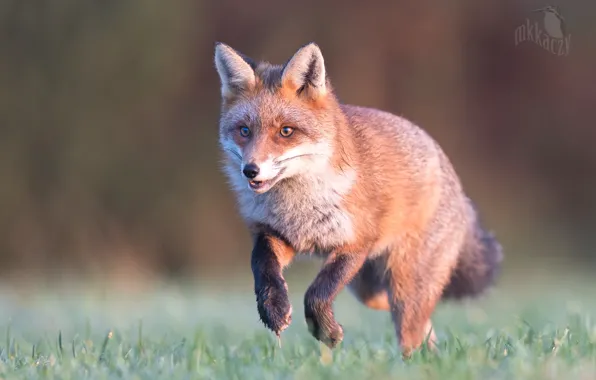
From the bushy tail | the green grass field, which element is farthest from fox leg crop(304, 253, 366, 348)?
the bushy tail

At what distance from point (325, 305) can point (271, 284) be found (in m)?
0.31

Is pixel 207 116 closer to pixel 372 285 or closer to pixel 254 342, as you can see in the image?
pixel 372 285

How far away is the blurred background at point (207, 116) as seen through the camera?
12.0 m

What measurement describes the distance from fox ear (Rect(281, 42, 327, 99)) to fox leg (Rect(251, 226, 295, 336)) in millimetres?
840

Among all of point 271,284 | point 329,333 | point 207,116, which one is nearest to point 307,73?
point 271,284

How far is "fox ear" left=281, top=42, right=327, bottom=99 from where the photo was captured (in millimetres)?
5145

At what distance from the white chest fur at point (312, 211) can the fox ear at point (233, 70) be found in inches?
24.2

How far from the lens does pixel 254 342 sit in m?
5.45

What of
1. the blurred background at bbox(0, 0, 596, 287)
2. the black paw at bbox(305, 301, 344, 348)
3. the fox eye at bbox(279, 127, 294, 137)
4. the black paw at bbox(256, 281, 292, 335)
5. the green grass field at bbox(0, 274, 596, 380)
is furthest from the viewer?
the blurred background at bbox(0, 0, 596, 287)

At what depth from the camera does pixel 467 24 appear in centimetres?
1397

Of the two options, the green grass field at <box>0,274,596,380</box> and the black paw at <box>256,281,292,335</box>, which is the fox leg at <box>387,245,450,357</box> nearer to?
the green grass field at <box>0,274,596,380</box>

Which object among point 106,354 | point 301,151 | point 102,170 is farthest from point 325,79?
point 102,170

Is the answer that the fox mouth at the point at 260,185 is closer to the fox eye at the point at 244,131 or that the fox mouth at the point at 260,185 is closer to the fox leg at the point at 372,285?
the fox eye at the point at 244,131

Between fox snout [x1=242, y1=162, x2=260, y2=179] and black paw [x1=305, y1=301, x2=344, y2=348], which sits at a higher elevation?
fox snout [x1=242, y1=162, x2=260, y2=179]
